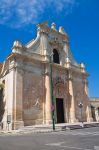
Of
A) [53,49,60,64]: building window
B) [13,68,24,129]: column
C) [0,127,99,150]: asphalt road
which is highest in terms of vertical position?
[53,49,60,64]: building window

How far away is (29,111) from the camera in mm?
24922

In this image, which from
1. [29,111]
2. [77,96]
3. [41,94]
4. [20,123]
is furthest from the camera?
[77,96]

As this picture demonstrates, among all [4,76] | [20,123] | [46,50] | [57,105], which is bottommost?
[20,123]

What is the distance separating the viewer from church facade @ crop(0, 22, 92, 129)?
953 inches

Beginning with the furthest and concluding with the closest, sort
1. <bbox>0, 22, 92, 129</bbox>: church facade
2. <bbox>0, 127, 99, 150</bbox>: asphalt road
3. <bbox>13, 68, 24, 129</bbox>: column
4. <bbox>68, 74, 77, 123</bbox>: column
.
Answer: <bbox>68, 74, 77, 123</bbox>: column, <bbox>0, 22, 92, 129</bbox>: church facade, <bbox>13, 68, 24, 129</bbox>: column, <bbox>0, 127, 99, 150</bbox>: asphalt road

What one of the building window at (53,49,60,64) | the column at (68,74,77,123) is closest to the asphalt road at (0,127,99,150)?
the column at (68,74,77,123)

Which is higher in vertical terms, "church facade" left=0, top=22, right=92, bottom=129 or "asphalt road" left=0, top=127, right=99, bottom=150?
"church facade" left=0, top=22, right=92, bottom=129

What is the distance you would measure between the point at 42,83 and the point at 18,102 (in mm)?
5076

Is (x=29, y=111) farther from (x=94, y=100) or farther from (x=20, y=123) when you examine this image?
(x=94, y=100)

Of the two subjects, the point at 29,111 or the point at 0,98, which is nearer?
the point at 29,111

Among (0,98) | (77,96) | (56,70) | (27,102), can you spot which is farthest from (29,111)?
(77,96)

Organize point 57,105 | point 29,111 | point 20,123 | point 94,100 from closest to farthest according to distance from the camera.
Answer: point 20,123 → point 29,111 → point 57,105 → point 94,100

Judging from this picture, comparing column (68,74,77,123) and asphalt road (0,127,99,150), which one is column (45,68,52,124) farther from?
asphalt road (0,127,99,150)

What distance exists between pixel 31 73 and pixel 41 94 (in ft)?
10.2
